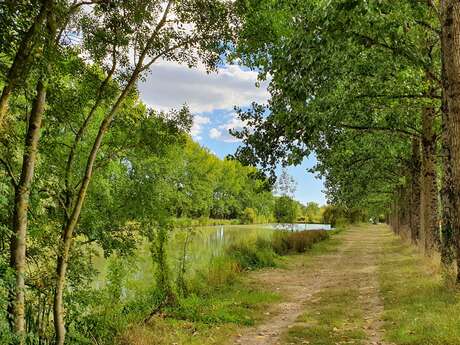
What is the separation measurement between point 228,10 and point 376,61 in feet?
20.8

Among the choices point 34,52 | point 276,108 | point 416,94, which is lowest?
point 34,52

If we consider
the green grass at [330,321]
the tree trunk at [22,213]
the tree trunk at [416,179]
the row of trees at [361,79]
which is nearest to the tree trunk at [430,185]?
the row of trees at [361,79]

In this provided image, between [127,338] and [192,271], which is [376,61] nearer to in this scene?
[192,271]

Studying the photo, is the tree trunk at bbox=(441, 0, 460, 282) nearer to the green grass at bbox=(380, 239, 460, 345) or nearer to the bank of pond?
the green grass at bbox=(380, 239, 460, 345)

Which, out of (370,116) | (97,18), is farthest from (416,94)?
(97,18)

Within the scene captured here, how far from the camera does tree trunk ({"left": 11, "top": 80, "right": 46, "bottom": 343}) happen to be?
503 cm

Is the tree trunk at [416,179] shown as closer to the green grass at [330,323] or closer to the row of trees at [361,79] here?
the row of trees at [361,79]

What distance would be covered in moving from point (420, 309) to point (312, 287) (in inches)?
174

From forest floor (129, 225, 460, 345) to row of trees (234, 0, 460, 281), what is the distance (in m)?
1.39

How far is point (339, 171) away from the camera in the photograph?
2305 cm

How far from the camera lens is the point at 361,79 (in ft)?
40.7

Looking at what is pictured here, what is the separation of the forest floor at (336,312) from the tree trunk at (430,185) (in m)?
1.12

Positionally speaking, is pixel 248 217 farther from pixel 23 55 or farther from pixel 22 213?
pixel 23 55

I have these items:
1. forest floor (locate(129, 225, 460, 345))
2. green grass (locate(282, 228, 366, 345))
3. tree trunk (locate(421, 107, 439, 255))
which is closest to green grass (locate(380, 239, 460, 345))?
forest floor (locate(129, 225, 460, 345))
